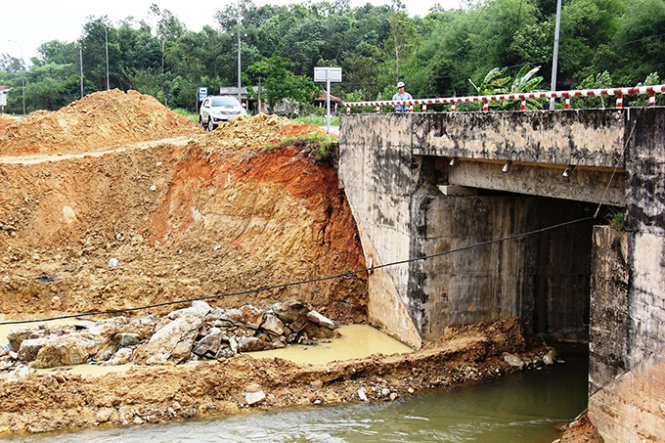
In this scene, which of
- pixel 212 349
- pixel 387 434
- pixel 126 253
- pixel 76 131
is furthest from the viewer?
pixel 76 131

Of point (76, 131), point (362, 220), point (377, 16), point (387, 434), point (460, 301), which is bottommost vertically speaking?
point (387, 434)

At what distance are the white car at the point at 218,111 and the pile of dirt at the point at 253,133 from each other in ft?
17.0

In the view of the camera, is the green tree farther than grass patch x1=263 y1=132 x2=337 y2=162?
Yes

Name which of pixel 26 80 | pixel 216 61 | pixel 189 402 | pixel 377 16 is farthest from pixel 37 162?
pixel 26 80

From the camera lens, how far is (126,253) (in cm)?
2248

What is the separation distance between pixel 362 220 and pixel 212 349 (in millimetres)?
5569

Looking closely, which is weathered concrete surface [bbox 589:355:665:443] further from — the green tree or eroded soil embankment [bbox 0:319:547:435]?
the green tree

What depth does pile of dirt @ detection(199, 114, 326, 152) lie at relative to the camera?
23625 mm

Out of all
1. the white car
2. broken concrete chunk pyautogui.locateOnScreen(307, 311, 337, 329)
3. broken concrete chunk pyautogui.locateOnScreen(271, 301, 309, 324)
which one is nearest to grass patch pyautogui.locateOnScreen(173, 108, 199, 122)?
the white car

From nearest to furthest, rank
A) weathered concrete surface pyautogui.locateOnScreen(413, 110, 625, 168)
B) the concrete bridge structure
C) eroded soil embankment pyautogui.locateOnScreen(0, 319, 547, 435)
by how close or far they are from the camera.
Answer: the concrete bridge structure, weathered concrete surface pyautogui.locateOnScreen(413, 110, 625, 168), eroded soil embankment pyautogui.locateOnScreen(0, 319, 547, 435)

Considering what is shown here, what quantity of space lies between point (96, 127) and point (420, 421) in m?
21.6

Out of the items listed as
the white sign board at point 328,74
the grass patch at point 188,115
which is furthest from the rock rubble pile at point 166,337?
the grass patch at point 188,115

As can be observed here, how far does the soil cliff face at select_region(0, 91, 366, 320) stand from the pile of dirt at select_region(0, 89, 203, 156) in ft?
9.16

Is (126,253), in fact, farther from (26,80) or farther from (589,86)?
(26,80)
